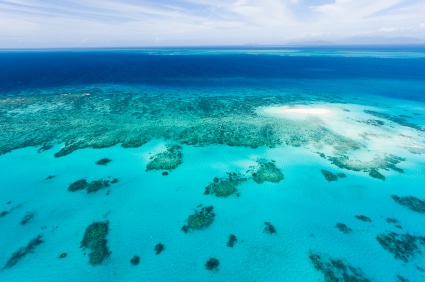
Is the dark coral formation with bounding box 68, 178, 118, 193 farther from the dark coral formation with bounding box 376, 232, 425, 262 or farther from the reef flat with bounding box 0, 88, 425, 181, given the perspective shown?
the dark coral formation with bounding box 376, 232, 425, 262

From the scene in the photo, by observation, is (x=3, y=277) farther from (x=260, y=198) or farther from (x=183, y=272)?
(x=260, y=198)

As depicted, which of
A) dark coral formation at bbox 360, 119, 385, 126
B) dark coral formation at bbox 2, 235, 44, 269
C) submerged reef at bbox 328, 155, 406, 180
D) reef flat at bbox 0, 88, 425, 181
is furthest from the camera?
dark coral formation at bbox 360, 119, 385, 126

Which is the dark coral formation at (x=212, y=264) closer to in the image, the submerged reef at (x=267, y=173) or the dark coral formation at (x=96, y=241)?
the dark coral formation at (x=96, y=241)

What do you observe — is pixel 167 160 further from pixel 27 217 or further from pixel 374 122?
pixel 374 122

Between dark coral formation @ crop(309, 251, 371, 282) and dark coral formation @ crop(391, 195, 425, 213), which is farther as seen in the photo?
dark coral formation @ crop(391, 195, 425, 213)

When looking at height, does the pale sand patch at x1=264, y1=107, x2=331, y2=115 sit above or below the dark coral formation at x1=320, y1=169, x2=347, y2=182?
above

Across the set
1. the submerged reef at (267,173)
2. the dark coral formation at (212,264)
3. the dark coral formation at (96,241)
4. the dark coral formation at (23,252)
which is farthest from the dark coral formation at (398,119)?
the dark coral formation at (23,252)

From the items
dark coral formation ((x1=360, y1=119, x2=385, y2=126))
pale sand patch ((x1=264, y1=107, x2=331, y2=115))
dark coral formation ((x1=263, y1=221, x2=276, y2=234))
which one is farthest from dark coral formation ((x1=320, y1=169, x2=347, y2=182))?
pale sand patch ((x1=264, y1=107, x2=331, y2=115))
